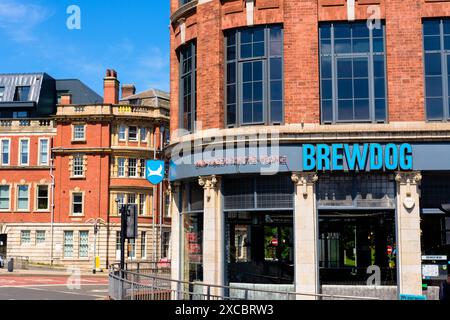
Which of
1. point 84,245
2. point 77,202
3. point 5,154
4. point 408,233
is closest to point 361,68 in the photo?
point 408,233

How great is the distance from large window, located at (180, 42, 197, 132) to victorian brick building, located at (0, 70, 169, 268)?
36.5 metres

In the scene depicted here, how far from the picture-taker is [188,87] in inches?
872

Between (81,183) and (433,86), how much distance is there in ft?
145

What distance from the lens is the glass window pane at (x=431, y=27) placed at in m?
19.2

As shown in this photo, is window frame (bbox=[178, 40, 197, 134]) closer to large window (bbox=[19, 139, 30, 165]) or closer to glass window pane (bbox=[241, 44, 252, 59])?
glass window pane (bbox=[241, 44, 252, 59])

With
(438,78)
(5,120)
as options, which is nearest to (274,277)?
(438,78)

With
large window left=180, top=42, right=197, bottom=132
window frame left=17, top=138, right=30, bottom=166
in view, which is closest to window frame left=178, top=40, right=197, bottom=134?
large window left=180, top=42, right=197, bottom=132

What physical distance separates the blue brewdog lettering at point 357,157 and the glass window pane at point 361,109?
3.40 ft

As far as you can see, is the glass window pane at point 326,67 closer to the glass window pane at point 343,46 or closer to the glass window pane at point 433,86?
the glass window pane at point 343,46

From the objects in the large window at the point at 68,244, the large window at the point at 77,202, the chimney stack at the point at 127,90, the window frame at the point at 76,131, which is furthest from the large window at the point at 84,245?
the chimney stack at the point at 127,90

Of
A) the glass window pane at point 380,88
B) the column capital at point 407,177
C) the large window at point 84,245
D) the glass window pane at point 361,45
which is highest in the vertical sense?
the glass window pane at point 361,45

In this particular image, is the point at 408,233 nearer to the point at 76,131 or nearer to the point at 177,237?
the point at 177,237

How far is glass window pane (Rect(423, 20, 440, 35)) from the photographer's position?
19.2m

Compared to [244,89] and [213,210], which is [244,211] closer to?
[213,210]
